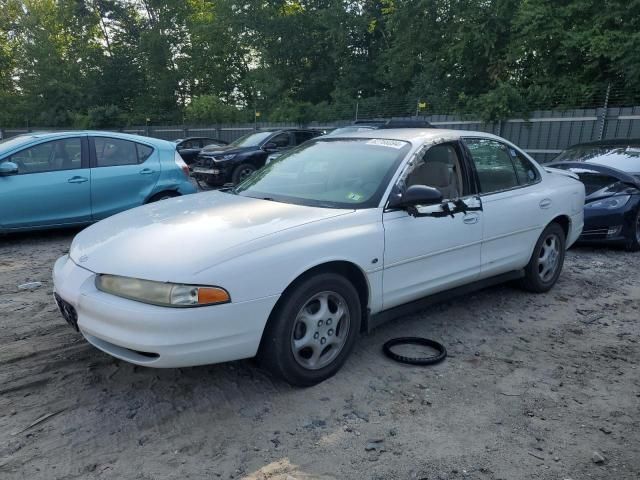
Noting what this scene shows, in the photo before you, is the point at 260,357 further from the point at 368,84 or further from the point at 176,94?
the point at 176,94

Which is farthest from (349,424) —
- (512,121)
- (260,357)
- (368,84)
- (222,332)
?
(368,84)

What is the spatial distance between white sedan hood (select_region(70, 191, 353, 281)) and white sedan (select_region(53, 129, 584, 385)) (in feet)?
0.04

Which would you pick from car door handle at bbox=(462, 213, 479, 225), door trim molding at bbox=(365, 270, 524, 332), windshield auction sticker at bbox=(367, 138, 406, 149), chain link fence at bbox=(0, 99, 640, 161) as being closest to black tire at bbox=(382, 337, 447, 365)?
door trim molding at bbox=(365, 270, 524, 332)

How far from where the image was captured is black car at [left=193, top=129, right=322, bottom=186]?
12.3 metres

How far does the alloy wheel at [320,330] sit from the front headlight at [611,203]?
4.96m

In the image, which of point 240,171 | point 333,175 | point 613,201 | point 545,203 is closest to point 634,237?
point 613,201

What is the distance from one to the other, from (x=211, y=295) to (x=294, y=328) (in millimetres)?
594

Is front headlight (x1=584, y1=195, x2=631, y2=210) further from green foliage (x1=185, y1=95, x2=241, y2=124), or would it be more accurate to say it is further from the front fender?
green foliage (x1=185, y1=95, x2=241, y2=124)

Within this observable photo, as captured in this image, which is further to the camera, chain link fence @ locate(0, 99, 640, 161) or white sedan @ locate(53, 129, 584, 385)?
chain link fence @ locate(0, 99, 640, 161)

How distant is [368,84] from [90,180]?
72.0 ft

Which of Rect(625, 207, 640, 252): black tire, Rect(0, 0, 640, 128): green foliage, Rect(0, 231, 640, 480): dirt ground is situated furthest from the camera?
Rect(0, 0, 640, 128): green foliage

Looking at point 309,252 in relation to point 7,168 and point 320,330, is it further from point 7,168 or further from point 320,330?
point 7,168

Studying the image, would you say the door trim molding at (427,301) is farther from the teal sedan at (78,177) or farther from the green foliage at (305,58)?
the green foliage at (305,58)

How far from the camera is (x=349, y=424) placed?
113 inches
